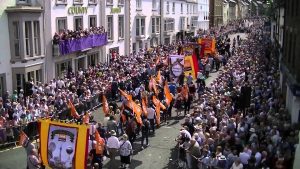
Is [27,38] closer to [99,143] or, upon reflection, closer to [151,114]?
[151,114]

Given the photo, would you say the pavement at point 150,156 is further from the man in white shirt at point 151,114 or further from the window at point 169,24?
the window at point 169,24

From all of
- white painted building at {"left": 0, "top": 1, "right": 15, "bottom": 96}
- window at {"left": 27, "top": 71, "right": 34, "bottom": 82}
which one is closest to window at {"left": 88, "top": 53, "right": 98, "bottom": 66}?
window at {"left": 27, "top": 71, "right": 34, "bottom": 82}

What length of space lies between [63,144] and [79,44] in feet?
66.4

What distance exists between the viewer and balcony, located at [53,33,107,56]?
1127 inches

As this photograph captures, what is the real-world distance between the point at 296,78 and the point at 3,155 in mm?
12193

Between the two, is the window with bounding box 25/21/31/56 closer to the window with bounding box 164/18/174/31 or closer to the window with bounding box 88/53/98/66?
the window with bounding box 88/53/98/66

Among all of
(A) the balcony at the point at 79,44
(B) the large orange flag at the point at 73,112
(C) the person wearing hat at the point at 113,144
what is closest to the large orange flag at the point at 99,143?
(C) the person wearing hat at the point at 113,144

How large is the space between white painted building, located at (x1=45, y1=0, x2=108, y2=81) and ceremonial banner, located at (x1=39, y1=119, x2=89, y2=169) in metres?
16.8

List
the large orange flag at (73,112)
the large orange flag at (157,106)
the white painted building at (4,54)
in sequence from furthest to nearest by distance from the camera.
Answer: the white painted building at (4,54) < the large orange flag at (157,106) < the large orange flag at (73,112)

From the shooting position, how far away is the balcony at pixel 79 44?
93.9ft

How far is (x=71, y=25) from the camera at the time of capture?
31844 millimetres

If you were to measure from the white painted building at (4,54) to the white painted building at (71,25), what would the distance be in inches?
139

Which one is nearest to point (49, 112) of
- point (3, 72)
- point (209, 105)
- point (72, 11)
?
point (3, 72)

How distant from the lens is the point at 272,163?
13781mm
